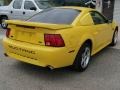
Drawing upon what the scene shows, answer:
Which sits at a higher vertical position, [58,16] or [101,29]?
[58,16]

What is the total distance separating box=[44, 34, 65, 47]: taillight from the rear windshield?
2.88 feet

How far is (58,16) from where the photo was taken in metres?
6.35

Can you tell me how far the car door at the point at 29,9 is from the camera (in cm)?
1175

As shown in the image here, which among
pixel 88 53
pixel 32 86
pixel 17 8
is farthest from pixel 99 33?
pixel 17 8

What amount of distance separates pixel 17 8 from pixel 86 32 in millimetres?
6934

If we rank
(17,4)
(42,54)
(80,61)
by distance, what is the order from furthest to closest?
1. (17,4)
2. (80,61)
3. (42,54)

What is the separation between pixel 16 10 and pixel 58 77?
7.32 m

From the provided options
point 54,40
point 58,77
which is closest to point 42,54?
point 54,40

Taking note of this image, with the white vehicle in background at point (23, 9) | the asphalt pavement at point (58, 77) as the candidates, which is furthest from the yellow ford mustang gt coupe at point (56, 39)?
the white vehicle in background at point (23, 9)

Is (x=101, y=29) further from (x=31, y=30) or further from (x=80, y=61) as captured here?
(x=31, y=30)

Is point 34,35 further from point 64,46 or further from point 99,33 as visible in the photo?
point 99,33

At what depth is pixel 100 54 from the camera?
25.5ft

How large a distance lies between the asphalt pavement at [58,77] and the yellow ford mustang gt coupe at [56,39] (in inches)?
11.9

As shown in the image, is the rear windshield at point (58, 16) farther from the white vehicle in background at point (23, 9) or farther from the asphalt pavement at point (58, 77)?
the white vehicle in background at point (23, 9)
